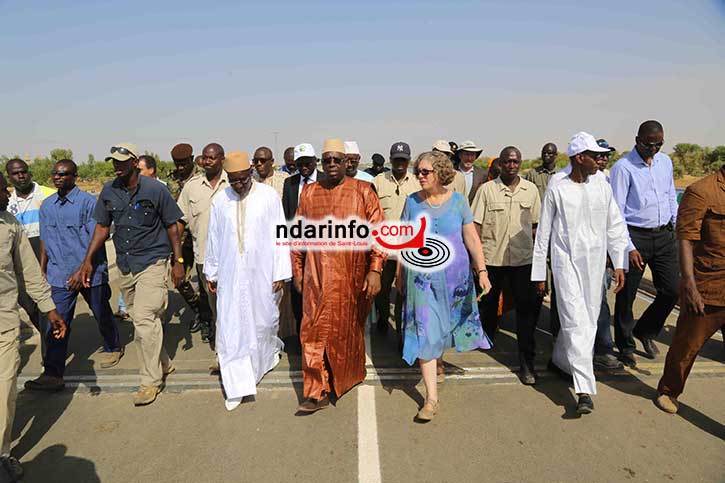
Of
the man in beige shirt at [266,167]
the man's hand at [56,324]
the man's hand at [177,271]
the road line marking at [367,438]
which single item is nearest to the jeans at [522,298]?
the road line marking at [367,438]

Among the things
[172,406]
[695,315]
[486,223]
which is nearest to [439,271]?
[486,223]

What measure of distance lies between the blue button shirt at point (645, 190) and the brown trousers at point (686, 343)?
3.84ft

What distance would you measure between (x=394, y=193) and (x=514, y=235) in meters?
1.49

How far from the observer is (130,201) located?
392 cm

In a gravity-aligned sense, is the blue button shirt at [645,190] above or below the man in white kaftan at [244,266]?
above

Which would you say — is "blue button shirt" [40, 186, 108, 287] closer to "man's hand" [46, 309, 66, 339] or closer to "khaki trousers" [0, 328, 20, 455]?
"man's hand" [46, 309, 66, 339]

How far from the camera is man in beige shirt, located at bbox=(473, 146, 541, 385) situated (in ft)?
13.0

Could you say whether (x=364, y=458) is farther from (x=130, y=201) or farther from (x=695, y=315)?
(x=130, y=201)

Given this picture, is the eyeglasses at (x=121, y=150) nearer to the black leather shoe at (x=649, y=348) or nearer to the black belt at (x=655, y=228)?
the black belt at (x=655, y=228)

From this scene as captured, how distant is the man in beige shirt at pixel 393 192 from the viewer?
4.99 meters

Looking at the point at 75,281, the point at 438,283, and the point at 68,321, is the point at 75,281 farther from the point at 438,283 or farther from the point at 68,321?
the point at 438,283

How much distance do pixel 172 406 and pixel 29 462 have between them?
954 mm

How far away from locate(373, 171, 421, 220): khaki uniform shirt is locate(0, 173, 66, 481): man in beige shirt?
321 centimetres

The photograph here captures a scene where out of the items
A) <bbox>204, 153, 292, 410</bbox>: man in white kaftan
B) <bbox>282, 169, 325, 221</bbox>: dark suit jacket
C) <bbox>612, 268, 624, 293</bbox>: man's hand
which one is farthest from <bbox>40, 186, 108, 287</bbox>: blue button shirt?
<bbox>612, 268, 624, 293</bbox>: man's hand
